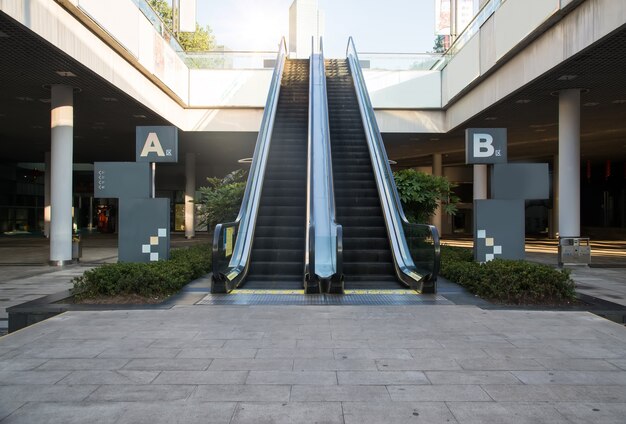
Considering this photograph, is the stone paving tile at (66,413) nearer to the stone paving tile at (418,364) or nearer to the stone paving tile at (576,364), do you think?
the stone paving tile at (418,364)

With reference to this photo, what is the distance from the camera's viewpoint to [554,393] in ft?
11.6

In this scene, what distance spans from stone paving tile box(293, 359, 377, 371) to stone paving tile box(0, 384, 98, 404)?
5.31ft

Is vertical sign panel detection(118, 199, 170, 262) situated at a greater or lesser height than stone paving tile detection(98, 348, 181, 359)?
greater

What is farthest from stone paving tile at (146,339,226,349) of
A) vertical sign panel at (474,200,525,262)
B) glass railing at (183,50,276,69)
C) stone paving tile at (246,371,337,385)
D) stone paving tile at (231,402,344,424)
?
glass railing at (183,50,276,69)

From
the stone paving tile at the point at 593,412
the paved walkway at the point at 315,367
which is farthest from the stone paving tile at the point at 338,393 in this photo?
the stone paving tile at the point at 593,412

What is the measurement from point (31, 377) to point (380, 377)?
109 inches

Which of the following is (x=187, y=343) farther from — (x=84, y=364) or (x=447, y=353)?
(x=447, y=353)

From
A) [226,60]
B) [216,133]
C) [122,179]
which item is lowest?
[122,179]

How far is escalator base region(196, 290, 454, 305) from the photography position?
22.3ft

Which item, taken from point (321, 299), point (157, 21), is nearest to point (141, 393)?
point (321, 299)

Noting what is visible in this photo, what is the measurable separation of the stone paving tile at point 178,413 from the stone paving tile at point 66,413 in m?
0.09

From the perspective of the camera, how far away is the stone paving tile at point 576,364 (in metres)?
4.07

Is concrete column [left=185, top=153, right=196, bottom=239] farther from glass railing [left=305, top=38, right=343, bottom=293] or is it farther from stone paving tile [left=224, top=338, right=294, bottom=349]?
stone paving tile [left=224, top=338, right=294, bottom=349]

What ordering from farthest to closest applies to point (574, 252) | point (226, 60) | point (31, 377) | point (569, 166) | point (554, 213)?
point (554, 213) < point (226, 60) < point (569, 166) < point (574, 252) < point (31, 377)
